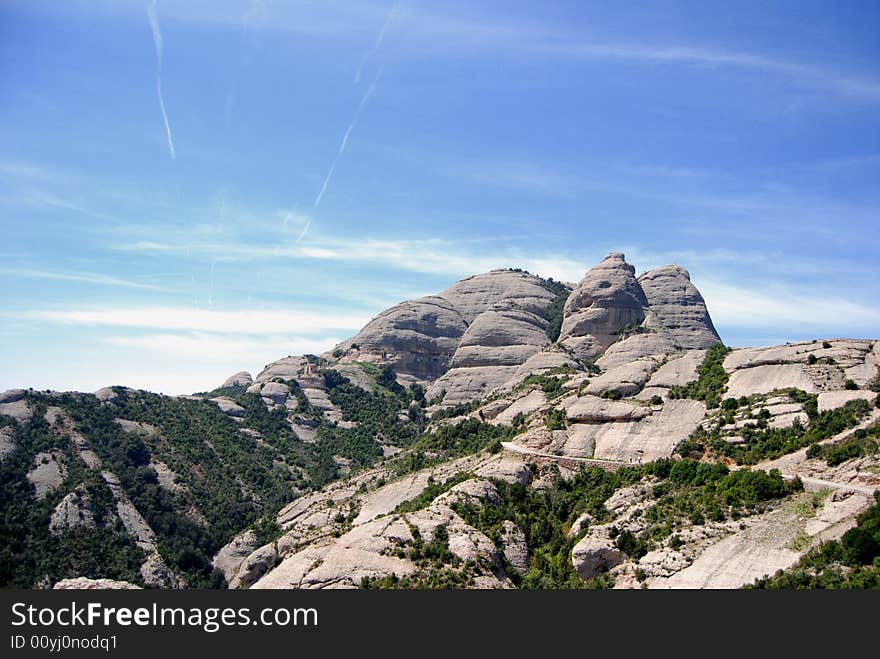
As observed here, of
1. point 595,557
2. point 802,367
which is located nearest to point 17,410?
point 595,557

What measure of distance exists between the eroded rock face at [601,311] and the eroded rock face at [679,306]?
7510 mm

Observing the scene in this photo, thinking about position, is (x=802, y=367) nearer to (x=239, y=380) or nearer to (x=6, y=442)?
(x=6, y=442)

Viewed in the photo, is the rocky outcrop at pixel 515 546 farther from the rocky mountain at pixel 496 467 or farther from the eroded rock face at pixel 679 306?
the eroded rock face at pixel 679 306

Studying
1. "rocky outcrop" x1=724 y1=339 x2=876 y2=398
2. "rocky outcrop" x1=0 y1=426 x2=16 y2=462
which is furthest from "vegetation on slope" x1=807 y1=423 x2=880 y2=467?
"rocky outcrop" x1=0 y1=426 x2=16 y2=462

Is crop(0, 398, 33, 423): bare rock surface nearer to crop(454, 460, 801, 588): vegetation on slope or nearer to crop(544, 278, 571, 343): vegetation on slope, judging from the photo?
crop(454, 460, 801, 588): vegetation on slope

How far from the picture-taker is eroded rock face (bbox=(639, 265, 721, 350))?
433ft

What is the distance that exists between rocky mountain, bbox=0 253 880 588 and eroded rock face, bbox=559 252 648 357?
41cm

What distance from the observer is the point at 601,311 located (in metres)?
122

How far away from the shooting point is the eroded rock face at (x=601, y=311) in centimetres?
12125

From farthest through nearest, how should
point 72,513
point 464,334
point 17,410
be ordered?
point 464,334 < point 17,410 < point 72,513

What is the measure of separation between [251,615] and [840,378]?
53.3 meters

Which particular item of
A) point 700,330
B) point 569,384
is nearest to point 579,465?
point 569,384

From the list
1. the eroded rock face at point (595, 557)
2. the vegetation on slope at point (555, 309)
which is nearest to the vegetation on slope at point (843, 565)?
the eroded rock face at point (595, 557)

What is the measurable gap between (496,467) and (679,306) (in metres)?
→ 85.2
